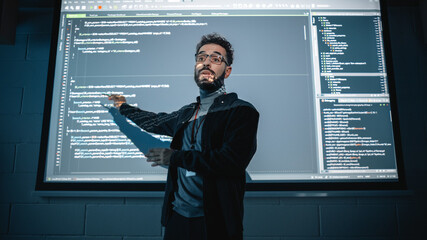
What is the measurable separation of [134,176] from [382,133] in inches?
61.2

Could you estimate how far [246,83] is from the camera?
166cm

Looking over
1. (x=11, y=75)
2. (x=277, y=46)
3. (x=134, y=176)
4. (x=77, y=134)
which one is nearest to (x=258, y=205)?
(x=134, y=176)

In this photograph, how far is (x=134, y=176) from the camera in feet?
5.19

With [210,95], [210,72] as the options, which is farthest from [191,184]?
[210,72]

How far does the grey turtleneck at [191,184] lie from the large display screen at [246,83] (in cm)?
41

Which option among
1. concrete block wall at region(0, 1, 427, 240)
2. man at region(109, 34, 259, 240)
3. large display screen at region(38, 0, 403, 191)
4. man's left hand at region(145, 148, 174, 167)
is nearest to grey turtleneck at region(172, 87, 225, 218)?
man at region(109, 34, 259, 240)

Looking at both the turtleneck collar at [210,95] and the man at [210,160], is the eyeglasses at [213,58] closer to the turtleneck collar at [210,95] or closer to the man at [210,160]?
the man at [210,160]

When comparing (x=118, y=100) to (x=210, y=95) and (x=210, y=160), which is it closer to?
(x=210, y=95)

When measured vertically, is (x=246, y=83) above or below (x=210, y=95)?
above

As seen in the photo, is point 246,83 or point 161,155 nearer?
point 161,155

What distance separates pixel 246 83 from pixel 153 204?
0.97m

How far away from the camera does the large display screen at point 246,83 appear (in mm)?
1586

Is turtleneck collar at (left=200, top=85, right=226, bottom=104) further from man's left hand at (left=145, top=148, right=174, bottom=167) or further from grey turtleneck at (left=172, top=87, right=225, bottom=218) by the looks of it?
man's left hand at (left=145, top=148, right=174, bottom=167)

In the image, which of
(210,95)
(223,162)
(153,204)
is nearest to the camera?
(223,162)
